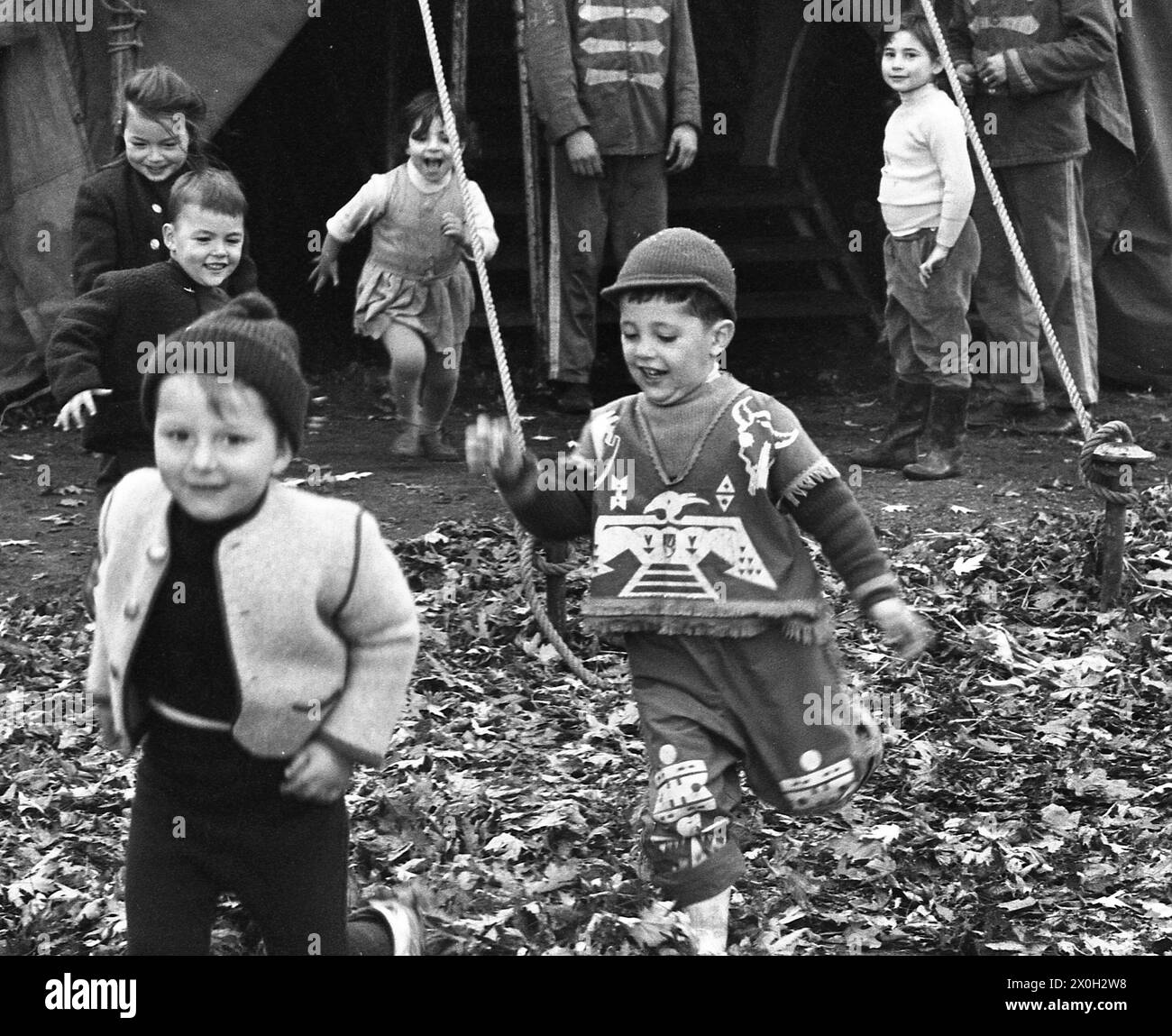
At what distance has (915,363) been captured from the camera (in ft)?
27.8

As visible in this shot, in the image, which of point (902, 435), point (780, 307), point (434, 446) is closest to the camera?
point (902, 435)

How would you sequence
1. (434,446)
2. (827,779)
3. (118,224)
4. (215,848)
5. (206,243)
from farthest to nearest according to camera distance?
(434,446) → (118,224) → (206,243) → (827,779) → (215,848)

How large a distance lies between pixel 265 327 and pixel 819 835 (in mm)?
2425

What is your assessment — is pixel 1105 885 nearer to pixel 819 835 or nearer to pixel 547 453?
pixel 819 835

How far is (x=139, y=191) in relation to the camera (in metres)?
6.23

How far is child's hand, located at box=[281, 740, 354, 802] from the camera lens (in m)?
3.58

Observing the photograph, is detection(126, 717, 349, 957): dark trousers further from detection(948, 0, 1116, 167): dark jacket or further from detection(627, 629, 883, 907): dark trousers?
detection(948, 0, 1116, 167): dark jacket

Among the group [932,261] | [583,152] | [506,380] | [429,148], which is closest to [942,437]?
[932,261]

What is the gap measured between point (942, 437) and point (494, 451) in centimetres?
449

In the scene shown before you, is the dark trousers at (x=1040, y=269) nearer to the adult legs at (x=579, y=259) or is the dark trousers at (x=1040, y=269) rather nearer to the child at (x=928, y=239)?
the child at (x=928, y=239)

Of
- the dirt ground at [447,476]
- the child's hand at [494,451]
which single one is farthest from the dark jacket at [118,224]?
the child's hand at [494,451]

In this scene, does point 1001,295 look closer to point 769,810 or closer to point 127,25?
point 127,25

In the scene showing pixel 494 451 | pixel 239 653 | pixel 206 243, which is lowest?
pixel 239 653

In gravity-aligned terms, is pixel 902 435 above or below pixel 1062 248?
below
